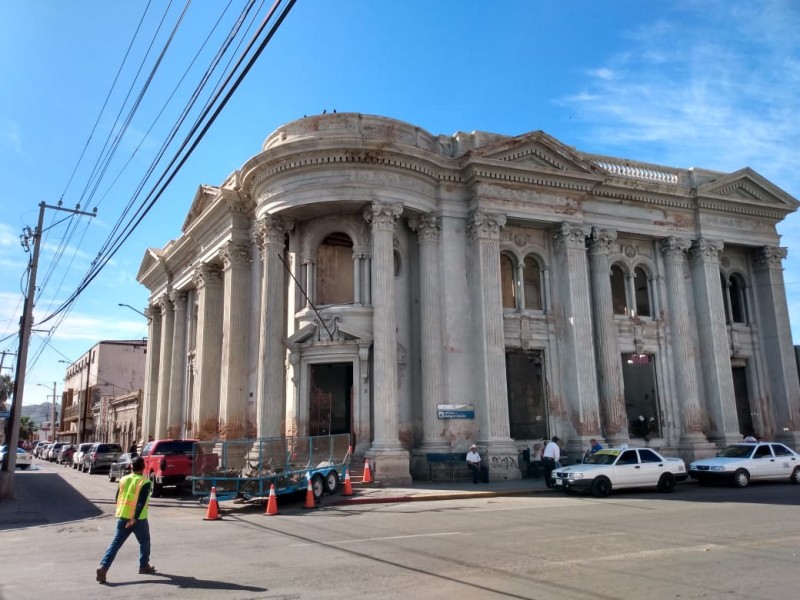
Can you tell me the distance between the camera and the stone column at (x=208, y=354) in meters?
27.8

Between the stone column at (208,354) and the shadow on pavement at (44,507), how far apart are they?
5.75 m

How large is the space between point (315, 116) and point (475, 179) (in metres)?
6.38

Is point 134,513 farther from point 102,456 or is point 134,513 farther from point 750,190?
point 750,190

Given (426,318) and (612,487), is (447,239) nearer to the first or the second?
(426,318)

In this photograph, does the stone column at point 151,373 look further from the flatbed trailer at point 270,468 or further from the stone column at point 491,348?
the stone column at point 491,348

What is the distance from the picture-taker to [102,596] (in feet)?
23.9

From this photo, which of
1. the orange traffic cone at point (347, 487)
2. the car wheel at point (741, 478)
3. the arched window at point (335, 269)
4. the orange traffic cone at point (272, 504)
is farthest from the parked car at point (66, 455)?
the car wheel at point (741, 478)

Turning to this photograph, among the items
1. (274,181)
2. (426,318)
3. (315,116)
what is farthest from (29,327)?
(426,318)

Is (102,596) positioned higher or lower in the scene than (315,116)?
lower

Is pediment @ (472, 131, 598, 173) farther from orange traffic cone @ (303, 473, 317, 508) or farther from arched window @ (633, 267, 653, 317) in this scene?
orange traffic cone @ (303, 473, 317, 508)

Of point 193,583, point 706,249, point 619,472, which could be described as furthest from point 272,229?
point 706,249

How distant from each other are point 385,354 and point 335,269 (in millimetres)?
5122

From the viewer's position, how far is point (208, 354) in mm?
28719

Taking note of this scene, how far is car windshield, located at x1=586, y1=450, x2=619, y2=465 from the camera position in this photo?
17.9 metres
